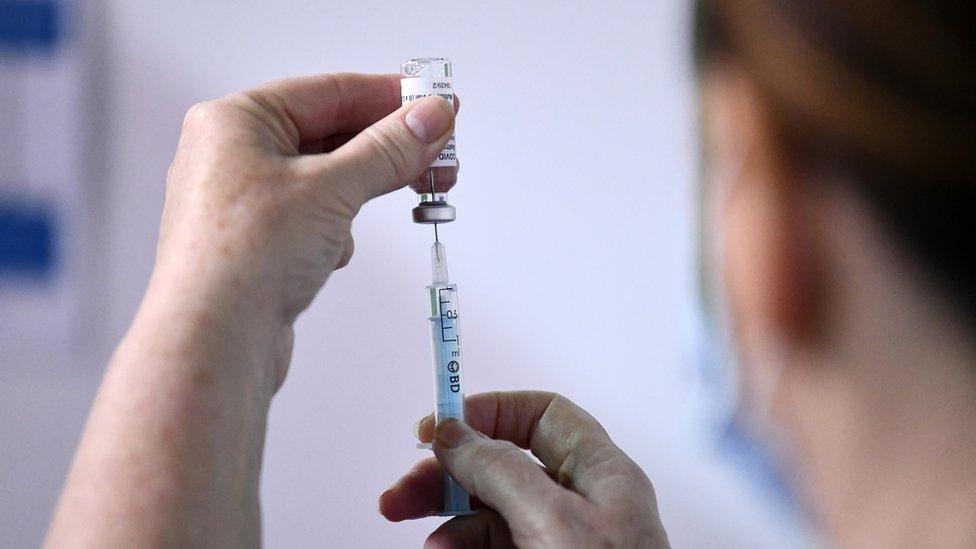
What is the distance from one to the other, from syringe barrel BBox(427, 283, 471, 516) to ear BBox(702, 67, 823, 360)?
454 mm

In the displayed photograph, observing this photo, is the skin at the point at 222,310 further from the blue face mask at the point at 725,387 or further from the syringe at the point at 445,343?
the blue face mask at the point at 725,387

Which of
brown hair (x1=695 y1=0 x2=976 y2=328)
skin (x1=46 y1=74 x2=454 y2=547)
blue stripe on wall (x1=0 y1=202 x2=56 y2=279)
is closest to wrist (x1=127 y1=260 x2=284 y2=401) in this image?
skin (x1=46 y1=74 x2=454 y2=547)

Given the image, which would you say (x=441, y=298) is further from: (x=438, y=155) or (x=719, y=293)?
(x=719, y=293)

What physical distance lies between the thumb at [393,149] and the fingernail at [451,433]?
27cm

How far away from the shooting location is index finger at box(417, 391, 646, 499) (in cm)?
100

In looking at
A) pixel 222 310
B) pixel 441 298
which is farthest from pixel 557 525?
pixel 222 310

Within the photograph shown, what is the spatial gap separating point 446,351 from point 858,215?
0.50 meters

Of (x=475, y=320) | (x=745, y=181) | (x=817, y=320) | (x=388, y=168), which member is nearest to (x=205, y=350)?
(x=388, y=168)

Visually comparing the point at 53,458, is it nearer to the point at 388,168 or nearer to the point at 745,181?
the point at 388,168

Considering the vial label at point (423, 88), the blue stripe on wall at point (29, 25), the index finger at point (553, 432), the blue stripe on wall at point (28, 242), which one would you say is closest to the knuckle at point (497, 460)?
the index finger at point (553, 432)

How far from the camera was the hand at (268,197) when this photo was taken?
836mm

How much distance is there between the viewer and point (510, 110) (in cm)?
170

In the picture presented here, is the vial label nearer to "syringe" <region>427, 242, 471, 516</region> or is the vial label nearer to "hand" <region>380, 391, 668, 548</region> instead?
"syringe" <region>427, 242, 471, 516</region>

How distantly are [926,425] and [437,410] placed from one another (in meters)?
0.63
